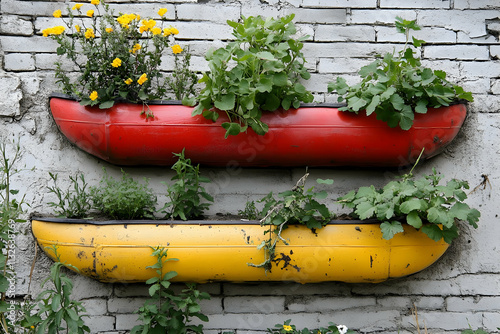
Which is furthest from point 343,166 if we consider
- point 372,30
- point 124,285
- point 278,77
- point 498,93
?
point 124,285

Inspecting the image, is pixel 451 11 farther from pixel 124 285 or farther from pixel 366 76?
pixel 124 285

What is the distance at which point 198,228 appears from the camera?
1834mm

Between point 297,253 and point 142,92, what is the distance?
0.91 meters

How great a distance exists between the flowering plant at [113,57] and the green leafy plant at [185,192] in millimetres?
332

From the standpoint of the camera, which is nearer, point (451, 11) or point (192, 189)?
point (192, 189)

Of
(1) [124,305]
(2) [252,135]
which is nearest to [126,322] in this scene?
(1) [124,305]

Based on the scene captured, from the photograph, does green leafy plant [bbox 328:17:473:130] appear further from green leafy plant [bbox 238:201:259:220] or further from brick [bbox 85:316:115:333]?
brick [bbox 85:316:115:333]

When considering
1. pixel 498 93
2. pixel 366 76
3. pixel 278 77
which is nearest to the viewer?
pixel 278 77

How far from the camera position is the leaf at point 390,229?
176cm

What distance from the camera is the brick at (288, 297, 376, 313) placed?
202 centimetres

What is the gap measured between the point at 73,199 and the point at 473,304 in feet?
5.83

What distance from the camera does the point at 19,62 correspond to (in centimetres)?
204

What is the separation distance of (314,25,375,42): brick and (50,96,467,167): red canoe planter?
1.25 ft

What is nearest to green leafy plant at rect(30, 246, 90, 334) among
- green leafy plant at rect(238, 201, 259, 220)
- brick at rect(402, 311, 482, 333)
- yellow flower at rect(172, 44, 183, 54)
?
green leafy plant at rect(238, 201, 259, 220)
